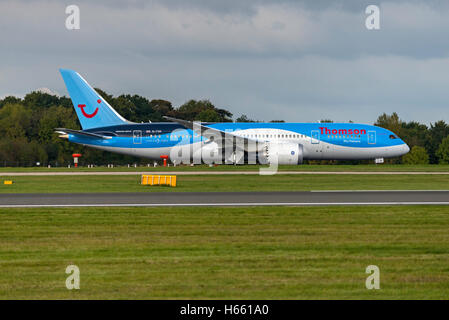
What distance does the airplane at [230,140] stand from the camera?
58.2 m

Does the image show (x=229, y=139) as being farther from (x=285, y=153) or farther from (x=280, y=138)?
(x=285, y=153)

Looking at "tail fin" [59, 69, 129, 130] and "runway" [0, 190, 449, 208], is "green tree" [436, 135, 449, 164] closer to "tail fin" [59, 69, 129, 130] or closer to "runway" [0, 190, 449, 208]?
"tail fin" [59, 69, 129, 130]

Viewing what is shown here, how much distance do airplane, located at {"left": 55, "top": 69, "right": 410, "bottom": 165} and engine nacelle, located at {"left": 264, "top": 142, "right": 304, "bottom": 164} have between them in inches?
23.9

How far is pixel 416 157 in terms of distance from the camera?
314 feet

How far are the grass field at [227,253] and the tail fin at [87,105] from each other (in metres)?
41.5

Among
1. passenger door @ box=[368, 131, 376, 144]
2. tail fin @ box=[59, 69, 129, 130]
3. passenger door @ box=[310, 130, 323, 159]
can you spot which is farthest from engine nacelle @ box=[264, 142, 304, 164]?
tail fin @ box=[59, 69, 129, 130]

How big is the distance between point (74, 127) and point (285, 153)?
4809 cm

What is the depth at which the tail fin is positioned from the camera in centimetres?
6406

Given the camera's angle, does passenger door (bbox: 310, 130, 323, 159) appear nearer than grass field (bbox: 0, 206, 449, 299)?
No

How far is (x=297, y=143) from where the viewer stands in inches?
2329

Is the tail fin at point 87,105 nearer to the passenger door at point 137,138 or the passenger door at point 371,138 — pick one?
the passenger door at point 137,138

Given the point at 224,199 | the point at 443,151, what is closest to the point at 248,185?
the point at 224,199

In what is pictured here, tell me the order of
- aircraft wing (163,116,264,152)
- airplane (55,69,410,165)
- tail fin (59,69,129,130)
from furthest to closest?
1. tail fin (59,69,129,130)
2. airplane (55,69,410,165)
3. aircraft wing (163,116,264,152)
